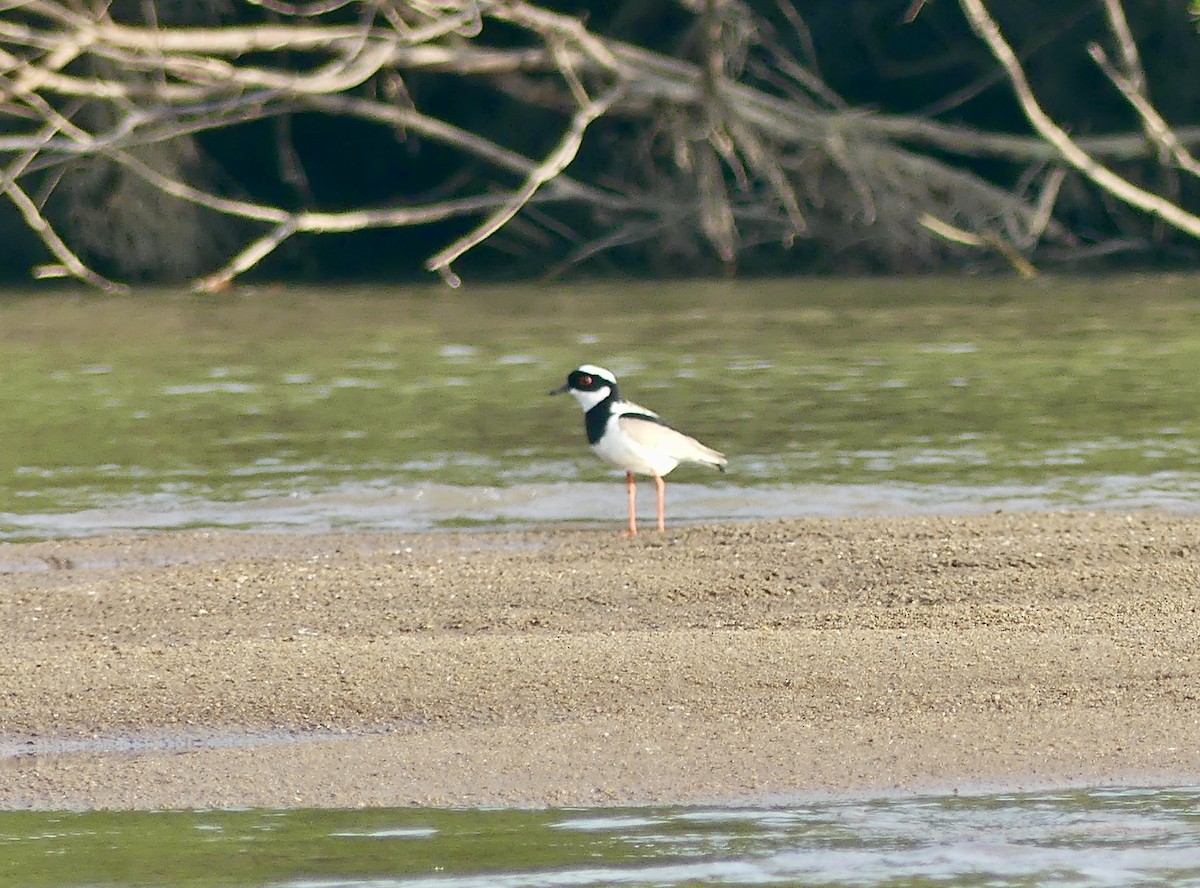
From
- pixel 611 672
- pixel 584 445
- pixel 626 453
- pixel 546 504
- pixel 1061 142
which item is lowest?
pixel 611 672

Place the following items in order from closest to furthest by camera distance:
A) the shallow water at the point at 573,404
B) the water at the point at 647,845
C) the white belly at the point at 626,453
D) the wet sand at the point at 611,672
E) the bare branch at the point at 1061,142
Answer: the water at the point at 647,845 → the wet sand at the point at 611,672 → the white belly at the point at 626,453 → the shallow water at the point at 573,404 → the bare branch at the point at 1061,142

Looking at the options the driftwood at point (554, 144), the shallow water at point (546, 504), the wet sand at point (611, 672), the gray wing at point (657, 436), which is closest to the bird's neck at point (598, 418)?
the gray wing at point (657, 436)

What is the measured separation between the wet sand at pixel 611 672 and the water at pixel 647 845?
169mm

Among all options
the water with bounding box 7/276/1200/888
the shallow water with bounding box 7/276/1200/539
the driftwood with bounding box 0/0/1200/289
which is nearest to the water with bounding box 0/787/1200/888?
the water with bounding box 7/276/1200/888

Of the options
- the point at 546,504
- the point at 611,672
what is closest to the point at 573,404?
the point at 546,504

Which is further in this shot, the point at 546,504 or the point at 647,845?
the point at 546,504

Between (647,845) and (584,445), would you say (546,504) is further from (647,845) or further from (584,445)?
(647,845)

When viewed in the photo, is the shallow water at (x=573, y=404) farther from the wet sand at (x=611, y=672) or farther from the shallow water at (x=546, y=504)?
the wet sand at (x=611, y=672)

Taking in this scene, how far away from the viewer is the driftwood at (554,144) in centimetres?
2033

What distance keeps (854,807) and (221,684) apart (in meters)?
2.38

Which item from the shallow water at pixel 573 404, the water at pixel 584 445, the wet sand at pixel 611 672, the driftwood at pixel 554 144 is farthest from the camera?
the driftwood at pixel 554 144

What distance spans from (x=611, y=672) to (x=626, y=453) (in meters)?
3.87

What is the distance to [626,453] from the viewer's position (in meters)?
11.2

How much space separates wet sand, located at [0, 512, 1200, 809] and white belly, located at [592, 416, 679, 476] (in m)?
0.88
